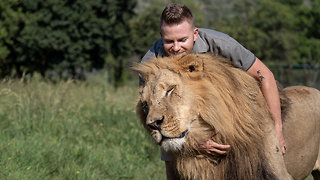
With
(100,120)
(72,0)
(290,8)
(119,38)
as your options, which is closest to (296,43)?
(290,8)

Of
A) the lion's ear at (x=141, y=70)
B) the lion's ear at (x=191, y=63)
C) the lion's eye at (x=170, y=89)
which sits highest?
the lion's ear at (x=191, y=63)

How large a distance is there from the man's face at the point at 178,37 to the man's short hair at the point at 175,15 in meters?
0.03

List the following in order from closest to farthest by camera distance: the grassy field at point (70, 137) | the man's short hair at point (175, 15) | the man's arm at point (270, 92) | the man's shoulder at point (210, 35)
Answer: the man's short hair at point (175, 15) → the man's arm at point (270, 92) → the man's shoulder at point (210, 35) → the grassy field at point (70, 137)

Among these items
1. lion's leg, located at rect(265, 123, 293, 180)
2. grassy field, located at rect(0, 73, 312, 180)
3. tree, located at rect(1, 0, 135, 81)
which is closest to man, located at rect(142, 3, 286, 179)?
lion's leg, located at rect(265, 123, 293, 180)

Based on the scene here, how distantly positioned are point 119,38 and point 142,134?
27.6m

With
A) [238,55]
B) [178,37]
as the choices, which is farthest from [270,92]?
[178,37]

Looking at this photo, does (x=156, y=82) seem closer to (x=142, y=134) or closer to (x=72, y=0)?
(x=142, y=134)

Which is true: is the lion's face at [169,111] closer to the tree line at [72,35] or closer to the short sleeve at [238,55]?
the short sleeve at [238,55]

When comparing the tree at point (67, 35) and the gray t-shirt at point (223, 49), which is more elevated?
the gray t-shirt at point (223, 49)

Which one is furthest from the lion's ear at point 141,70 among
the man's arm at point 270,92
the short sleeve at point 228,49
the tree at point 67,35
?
the tree at point 67,35

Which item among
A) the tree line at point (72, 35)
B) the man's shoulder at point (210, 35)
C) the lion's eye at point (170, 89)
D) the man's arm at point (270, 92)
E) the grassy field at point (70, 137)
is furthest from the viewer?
the tree line at point (72, 35)

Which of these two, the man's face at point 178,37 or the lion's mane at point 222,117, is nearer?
→ the lion's mane at point 222,117

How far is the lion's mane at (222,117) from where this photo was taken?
2.78 m

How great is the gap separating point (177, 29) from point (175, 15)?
0.10 metres
